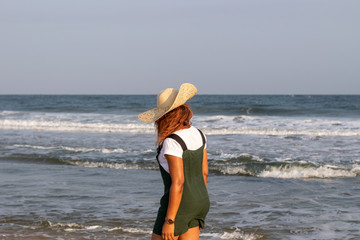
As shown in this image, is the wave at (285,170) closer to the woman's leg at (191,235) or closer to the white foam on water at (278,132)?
the woman's leg at (191,235)

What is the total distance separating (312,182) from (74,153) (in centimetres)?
685

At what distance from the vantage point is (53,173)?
31.5 ft

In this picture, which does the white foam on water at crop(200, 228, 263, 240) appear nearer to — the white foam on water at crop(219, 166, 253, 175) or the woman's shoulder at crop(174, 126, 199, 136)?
the woman's shoulder at crop(174, 126, 199, 136)

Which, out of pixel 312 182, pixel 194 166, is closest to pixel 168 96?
pixel 194 166

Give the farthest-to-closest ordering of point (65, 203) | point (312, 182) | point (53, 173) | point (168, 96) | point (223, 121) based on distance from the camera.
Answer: point (223, 121) → point (53, 173) → point (312, 182) → point (65, 203) → point (168, 96)

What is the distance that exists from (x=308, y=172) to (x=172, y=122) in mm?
7395

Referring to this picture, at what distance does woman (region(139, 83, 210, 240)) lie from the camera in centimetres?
280

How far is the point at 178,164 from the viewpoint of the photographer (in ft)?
9.11

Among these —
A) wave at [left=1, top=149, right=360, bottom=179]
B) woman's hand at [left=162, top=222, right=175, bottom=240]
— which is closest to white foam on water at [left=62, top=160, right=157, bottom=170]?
wave at [left=1, top=149, right=360, bottom=179]

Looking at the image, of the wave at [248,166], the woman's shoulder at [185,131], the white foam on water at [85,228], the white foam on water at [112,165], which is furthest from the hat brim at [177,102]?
the white foam on water at [112,165]

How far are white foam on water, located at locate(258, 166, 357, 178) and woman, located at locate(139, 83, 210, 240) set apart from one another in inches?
272

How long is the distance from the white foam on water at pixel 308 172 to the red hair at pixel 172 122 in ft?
23.3

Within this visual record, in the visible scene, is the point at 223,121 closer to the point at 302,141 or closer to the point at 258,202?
the point at 302,141

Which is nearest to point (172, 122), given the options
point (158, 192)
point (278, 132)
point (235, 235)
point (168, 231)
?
point (168, 231)
